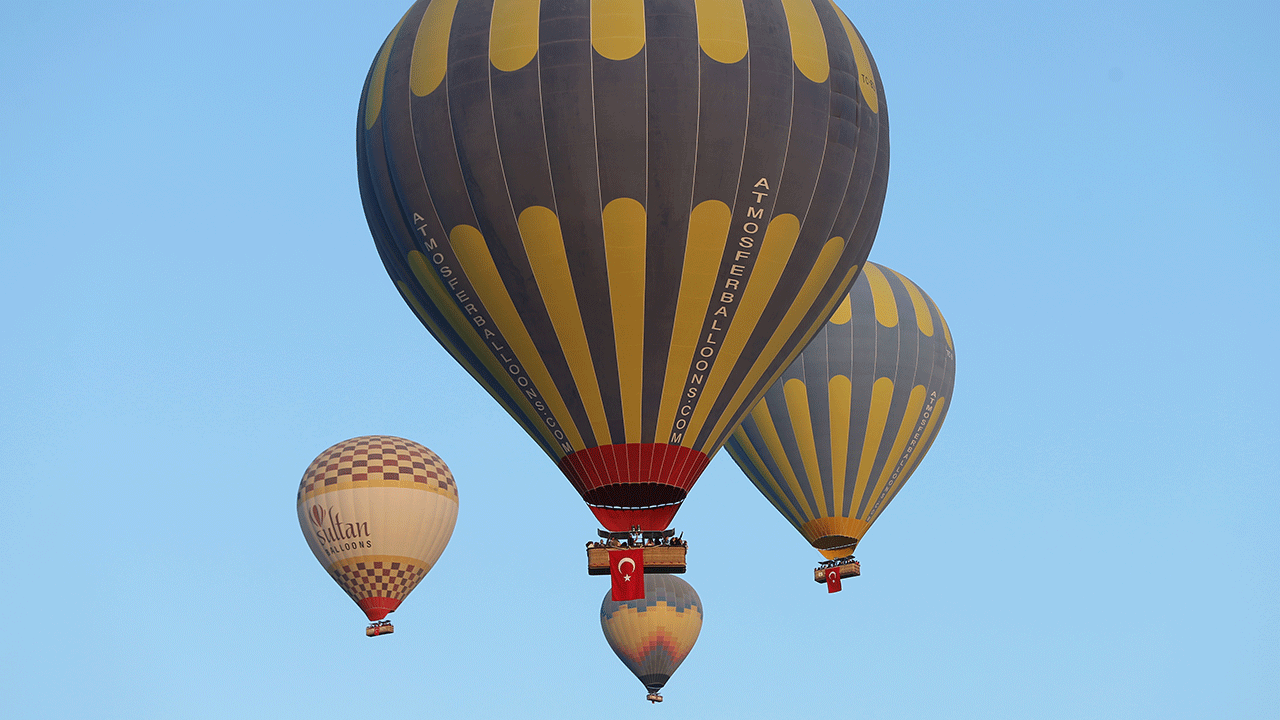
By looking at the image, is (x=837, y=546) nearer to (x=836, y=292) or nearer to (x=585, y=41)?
(x=836, y=292)

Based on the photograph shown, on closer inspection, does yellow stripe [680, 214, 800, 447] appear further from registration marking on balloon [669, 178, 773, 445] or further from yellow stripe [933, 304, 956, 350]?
yellow stripe [933, 304, 956, 350]

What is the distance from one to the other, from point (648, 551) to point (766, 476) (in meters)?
9.00

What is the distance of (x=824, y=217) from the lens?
72.1ft

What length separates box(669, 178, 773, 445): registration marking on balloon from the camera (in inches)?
839

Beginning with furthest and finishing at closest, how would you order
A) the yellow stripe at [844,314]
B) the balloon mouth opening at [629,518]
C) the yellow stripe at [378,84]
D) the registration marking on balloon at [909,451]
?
1. the yellow stripe at [844,314]
2. the registration marking on balloon at [909,451]
3. the yellow stripe at [378,84]
4. the balloon mouth opening at [629,518]

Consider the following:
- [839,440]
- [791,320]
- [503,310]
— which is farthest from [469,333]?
[839,440]

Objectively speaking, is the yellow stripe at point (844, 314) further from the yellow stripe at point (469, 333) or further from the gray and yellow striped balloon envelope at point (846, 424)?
the yellow stripe at point (469, 333)

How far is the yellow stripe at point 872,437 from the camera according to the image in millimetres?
30203

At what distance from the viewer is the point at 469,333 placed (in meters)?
22.5

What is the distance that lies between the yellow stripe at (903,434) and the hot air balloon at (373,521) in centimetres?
844

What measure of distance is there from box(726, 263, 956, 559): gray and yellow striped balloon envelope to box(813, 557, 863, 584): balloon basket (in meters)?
0.17

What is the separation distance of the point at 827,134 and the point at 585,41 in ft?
10.8

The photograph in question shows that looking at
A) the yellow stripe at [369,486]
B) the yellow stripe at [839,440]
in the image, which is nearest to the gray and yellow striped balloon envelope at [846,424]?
the yellow stripe at [839,440]

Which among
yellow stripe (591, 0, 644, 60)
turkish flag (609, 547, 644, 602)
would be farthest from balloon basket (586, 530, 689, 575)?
yellow stripe (591, 0, 644, 60)
